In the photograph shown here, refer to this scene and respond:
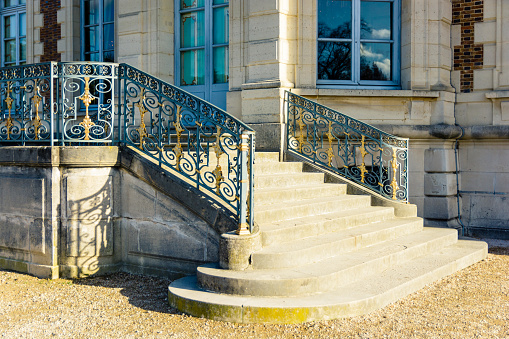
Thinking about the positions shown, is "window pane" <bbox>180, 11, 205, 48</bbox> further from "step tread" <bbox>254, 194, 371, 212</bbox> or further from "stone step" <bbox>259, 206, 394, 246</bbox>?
"stone step" <bbox>259, 206, 394, 246</bbox>

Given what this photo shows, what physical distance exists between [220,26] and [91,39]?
2.91m

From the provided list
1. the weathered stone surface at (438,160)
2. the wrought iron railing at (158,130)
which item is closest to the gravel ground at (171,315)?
the wrought iron railing at (158,130)

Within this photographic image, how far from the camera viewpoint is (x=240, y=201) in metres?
4.88

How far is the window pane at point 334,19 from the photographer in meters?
8.73

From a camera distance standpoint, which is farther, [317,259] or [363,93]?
[363,93]

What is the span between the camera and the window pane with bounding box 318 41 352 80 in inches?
344

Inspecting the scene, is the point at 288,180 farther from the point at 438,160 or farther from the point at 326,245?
the point at 438,160

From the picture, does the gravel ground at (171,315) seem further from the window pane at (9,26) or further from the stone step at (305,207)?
the window pane at (9,26)

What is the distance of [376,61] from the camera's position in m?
8.88

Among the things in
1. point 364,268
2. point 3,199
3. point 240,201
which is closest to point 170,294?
point 240,201

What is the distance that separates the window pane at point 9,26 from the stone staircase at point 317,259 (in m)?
7.26

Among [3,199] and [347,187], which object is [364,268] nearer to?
[347,187]

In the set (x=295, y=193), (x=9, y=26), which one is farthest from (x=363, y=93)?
(x=9, y=26)

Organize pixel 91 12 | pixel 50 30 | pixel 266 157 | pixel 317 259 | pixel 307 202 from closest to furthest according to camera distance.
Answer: pixel 317 259, pixel 307 202, pixel 266 157, pixel 91 12, pixel 50 30
